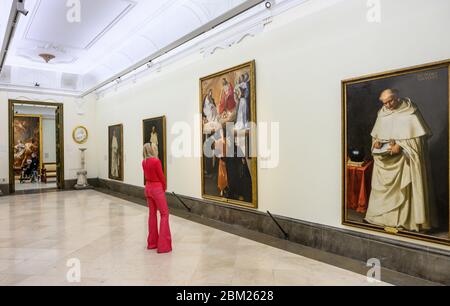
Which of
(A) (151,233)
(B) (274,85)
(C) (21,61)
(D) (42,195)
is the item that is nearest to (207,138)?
(B) (274,85)

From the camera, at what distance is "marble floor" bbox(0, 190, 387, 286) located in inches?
187

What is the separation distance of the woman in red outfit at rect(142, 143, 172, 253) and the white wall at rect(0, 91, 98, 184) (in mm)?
11791

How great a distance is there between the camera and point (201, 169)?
9.06 meters

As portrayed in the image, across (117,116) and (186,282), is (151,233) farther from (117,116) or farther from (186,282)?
(117,116)

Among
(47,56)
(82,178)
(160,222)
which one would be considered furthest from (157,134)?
(82,178)

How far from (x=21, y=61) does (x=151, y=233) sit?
12.3m

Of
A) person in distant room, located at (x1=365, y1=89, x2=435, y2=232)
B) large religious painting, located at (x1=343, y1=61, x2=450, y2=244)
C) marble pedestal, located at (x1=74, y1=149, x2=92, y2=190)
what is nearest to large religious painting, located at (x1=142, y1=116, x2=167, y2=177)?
marble pedestal, located at (x1=74, y1=149, x2=92, y2=190)

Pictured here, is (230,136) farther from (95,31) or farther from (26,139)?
(26,139)

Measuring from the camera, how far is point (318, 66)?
19.5 ft

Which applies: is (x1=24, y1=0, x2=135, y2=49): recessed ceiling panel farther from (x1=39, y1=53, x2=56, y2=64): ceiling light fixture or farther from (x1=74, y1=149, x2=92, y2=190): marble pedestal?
(x1=74, y1=149, x2=92, y2=190): marble pedestal

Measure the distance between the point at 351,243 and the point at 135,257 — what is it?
156 inches

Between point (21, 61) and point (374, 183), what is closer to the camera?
point (374, 183)

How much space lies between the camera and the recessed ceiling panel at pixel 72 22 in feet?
28.2

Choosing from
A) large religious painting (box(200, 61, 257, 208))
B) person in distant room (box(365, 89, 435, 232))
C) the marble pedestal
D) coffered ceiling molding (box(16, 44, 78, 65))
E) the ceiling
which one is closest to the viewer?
person in distant room (box(365, 89, 435, 232))
